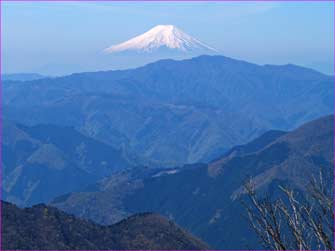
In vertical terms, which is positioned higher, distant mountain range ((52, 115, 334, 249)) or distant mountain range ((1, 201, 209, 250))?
distant mountain range ((1, 201, 209, 250))

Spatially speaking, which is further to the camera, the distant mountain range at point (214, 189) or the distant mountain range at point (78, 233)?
the distant mountain range at point (214, 189)

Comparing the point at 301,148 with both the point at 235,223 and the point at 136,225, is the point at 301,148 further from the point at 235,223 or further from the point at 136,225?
the point at 136,225

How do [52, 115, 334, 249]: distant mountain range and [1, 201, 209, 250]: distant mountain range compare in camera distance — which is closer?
[1, 201, 209, 250]: distant mountain range

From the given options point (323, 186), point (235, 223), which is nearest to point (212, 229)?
point (235, 223)

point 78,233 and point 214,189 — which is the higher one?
point 78,233

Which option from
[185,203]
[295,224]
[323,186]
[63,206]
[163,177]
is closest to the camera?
[295,224]
